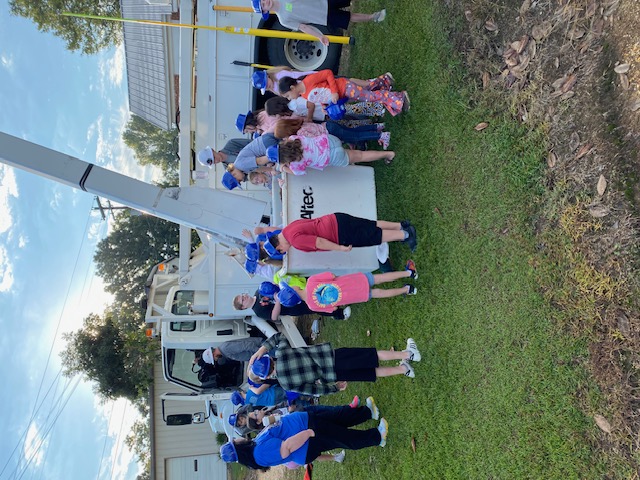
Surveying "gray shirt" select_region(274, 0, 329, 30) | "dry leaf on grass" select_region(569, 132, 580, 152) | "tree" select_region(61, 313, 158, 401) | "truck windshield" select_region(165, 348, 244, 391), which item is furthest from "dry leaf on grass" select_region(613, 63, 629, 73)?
"tree" select_region(61, 313, 158, 401)

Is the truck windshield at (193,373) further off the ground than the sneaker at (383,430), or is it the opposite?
the truck windshield at (193,373)

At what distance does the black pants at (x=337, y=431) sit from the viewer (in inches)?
188

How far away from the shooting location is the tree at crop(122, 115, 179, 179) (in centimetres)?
2786

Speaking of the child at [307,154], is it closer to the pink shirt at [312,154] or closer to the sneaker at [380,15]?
the pink shirt at [312,154]

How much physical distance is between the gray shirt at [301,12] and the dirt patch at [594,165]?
214 cm

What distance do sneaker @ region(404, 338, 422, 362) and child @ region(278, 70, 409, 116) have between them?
→ 2.78m

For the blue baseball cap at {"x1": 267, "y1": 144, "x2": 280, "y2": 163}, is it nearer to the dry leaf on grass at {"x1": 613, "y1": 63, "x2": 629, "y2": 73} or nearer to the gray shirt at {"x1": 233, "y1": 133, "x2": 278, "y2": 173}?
the gray shirt at {"x1": 233, "y1": 133, "x2": 278, "y2": 173}

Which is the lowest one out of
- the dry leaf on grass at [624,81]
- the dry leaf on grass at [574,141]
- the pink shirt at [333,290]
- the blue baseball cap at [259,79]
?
the pink shirt at [333,290]

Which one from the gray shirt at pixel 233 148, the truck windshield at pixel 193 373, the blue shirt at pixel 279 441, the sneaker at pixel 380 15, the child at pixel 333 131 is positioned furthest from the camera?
the truck windshield at pixel 193 373

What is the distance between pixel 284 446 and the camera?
14.6 ft

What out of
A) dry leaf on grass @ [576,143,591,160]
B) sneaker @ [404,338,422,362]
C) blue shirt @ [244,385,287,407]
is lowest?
blue shirt @ [244,385,287,407]

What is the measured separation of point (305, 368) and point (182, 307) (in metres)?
4.66

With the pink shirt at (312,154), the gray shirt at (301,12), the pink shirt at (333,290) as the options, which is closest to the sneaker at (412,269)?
the pink shirt at (333,290)

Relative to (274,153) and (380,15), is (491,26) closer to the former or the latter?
(274,153)
